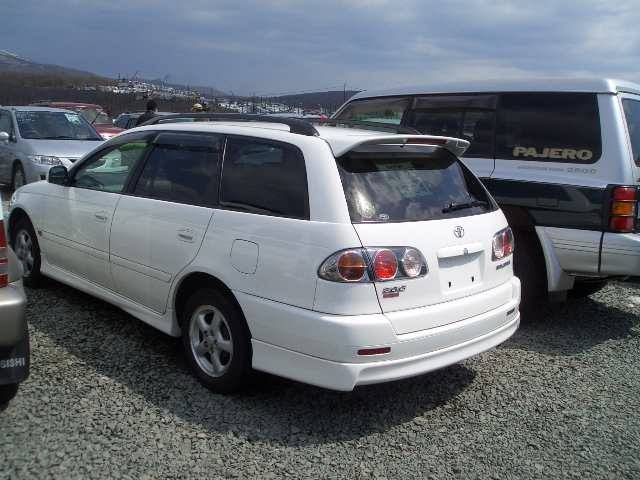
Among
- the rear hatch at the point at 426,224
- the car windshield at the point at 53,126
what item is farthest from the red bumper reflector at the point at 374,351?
the car windshield at the point at 53,126

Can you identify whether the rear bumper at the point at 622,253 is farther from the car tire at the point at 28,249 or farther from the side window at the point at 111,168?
the car tire at the point at 28,249

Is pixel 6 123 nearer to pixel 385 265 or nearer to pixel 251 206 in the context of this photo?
pixel 251 206

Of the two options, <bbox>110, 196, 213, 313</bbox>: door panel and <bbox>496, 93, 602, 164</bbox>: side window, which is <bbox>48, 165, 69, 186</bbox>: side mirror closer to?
<bbox>110, 196, 213, 313</bbox>: door panel

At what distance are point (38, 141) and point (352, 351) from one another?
9.55 meters

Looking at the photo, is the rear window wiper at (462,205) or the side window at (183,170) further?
the side window at (183,170)

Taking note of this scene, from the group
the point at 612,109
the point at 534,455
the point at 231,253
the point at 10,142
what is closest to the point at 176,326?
the point at 231,253

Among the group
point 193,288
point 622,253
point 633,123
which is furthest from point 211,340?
point 633,123

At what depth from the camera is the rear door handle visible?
3.91 metres

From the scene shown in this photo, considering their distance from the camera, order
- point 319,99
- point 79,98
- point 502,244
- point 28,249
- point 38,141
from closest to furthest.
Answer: point 502,244 < point 28,249 < point 38,141 < point 319,99 < point 79,98

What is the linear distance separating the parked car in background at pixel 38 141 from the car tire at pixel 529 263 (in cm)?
778

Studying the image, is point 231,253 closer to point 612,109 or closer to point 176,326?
point 176,326

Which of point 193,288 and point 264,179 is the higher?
point 264,179

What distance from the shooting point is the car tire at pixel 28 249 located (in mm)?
5664

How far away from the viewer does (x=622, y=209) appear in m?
4.77
